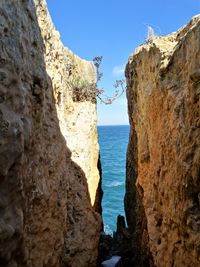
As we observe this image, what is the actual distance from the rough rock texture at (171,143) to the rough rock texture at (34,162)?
1705 mm

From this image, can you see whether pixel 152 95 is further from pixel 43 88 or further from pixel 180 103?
pixel 43 88

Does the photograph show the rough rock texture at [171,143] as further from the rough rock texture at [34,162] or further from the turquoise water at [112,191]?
the turquoise water at [112,191]

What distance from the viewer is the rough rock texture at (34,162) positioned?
3416 millimetres

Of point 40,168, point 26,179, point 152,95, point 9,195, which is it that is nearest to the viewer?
point 9,195

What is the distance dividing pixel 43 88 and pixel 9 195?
2199 mm

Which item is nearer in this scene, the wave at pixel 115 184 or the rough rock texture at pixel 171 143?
the rough rock texture at pixel 171 143

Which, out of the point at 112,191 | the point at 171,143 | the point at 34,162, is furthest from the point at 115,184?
the point at 34,162

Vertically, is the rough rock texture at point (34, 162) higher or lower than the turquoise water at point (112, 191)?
higher

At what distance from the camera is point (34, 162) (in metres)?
4.79

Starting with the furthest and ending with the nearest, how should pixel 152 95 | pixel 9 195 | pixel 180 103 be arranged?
pixel 152 95
pixel 180 103
pixel 9 195

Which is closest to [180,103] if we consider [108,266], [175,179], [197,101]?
[197,101]

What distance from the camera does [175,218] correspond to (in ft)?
19.6

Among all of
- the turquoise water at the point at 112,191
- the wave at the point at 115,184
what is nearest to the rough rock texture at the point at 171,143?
the turquoise water at the point at 112,191

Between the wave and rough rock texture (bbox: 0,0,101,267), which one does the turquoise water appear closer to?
the wave
